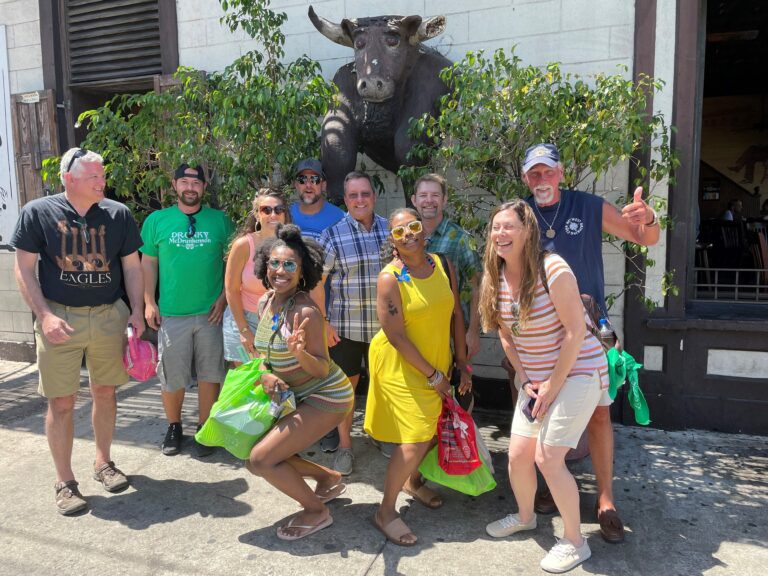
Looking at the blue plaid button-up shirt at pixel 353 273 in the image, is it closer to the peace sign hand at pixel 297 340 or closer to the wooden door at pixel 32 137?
the peace sign hand at pixel 297 340

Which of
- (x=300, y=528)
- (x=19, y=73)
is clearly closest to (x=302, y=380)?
(x=300, y=528)

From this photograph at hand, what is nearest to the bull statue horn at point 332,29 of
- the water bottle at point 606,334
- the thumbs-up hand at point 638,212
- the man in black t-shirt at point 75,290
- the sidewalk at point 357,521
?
the man in black t-shirt at point 75,290

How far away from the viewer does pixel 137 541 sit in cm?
302

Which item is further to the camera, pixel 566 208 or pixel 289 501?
pixel 289 501

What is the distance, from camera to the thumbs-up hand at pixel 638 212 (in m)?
2.95

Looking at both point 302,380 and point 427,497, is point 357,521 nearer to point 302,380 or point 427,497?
point 427,497

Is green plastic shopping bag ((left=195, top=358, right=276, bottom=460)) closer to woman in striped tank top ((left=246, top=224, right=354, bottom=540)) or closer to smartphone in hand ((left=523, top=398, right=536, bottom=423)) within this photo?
woman in striped tank top ((left=246, top=224, right=354, bottom=540))

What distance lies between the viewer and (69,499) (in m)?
3.32

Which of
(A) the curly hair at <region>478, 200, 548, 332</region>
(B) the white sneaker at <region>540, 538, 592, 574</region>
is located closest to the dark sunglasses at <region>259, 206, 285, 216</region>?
(A) the curly hair at <region>478, 200, 548, 332</region>

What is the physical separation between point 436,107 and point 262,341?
240 centimetres

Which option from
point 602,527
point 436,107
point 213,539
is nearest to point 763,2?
point 436,107

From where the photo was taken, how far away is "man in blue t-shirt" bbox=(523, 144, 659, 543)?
9.95 ft

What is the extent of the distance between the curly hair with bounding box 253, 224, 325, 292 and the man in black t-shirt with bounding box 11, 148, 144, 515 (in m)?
1.07

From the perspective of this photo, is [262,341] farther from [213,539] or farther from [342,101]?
[342,101]
